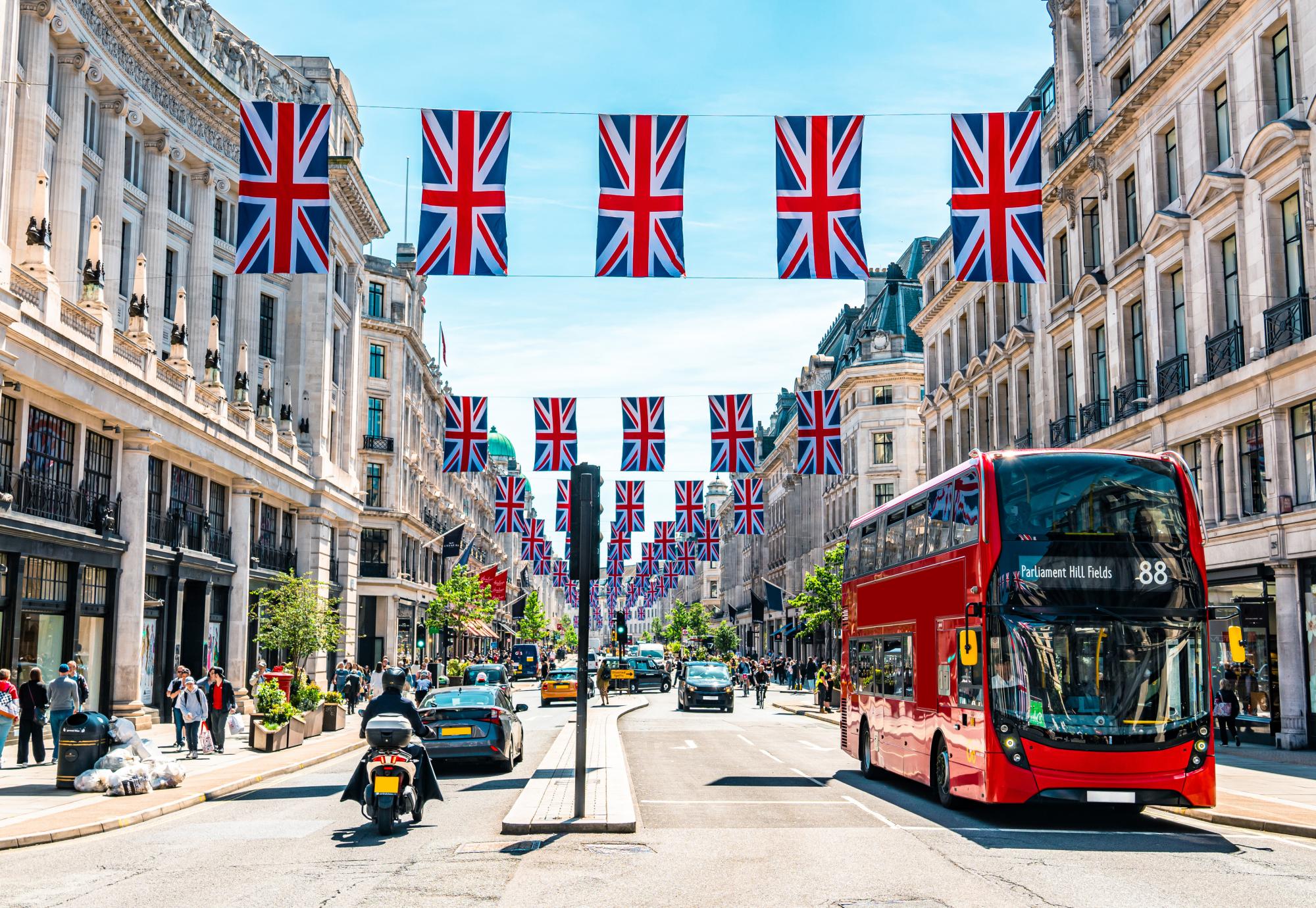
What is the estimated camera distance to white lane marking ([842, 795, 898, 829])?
50.7 ft

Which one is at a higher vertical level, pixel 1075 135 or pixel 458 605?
pixel 1075 135

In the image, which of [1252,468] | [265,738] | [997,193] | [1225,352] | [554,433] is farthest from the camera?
[554,433]

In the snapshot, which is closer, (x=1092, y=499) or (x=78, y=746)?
(x=1092, y=499)

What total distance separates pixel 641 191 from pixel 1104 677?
33.3 feet

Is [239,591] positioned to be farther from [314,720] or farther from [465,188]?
[465,188]

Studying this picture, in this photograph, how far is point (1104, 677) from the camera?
1498 cm

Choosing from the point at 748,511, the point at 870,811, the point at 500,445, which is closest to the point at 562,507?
the point at 748,511

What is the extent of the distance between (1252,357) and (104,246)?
28461mm

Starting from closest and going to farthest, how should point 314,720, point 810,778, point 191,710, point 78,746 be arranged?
point 78,746, point 810,778, point 191,710, point 314,720

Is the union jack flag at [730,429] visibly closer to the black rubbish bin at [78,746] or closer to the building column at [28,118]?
the building column at [28,118]

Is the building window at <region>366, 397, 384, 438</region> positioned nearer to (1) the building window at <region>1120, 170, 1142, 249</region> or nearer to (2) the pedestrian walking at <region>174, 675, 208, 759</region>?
(1) the building window at <region>1120, 170, 1142, 249</region>

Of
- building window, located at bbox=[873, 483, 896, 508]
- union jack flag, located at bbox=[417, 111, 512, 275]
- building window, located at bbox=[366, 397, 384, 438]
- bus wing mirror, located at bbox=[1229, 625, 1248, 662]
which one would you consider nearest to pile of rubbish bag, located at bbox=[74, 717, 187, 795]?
union jack flag, located at bbox=[417, 111, 512, 275]

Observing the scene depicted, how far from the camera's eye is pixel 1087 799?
1477cm

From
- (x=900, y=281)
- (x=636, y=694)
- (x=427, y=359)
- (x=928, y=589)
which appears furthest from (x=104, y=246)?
(x=900, y=281)
